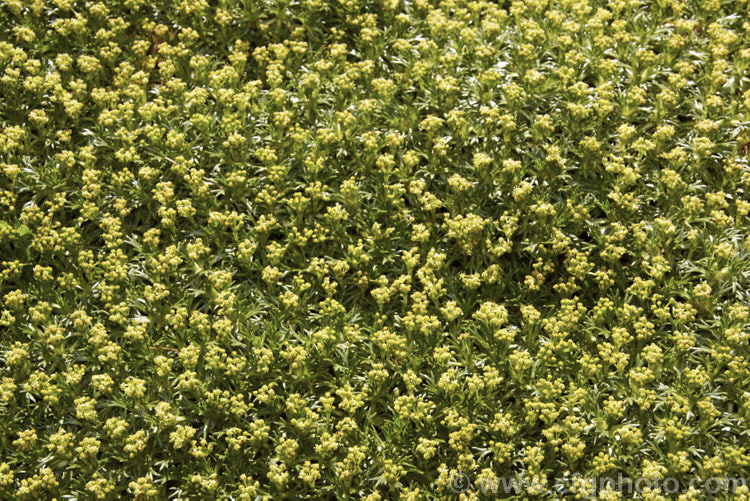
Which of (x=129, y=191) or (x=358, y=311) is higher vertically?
(x=129, y=191)

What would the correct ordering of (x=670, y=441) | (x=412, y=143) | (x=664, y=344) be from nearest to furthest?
(x=670, y=441)
(x=664, y=344)
(x=412, y=143)

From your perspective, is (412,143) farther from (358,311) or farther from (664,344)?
(664,344)

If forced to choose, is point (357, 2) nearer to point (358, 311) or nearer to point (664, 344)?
point (358, 311)

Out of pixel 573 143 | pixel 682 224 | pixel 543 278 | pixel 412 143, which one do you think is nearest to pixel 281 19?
pixel 412 143

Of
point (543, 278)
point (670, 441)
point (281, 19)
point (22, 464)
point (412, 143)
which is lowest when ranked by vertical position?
point (22, 464)

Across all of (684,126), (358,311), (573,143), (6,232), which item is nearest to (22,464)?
(6,232)

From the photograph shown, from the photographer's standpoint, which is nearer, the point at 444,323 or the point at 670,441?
the point at 670,441

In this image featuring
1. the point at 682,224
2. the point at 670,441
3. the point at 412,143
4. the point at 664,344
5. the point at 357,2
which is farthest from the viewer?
the point at 357,2
